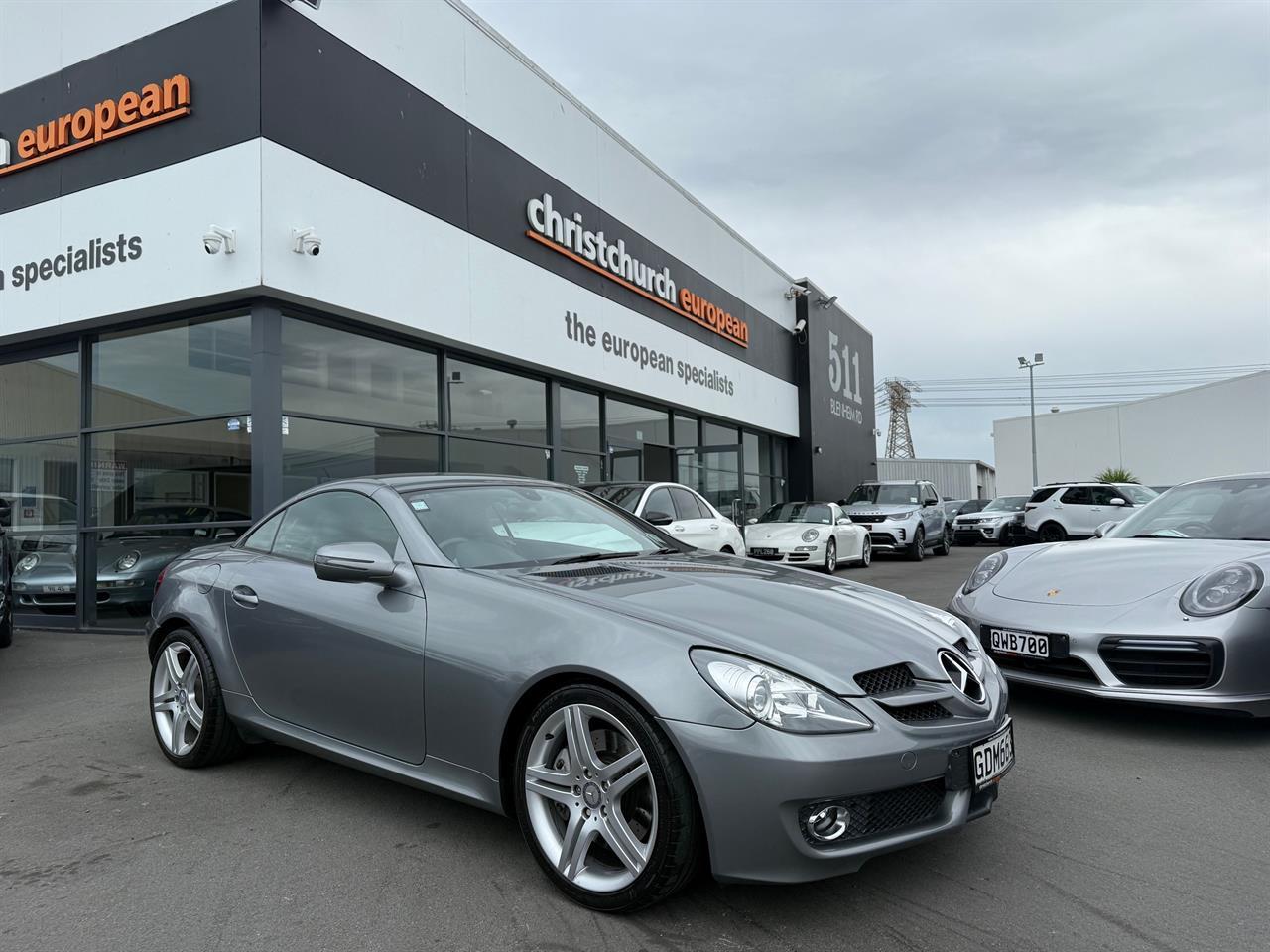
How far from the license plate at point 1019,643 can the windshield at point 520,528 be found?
1897 millimetres

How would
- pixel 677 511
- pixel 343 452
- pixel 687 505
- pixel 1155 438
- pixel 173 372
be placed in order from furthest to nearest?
pixel 1155 438, pixel 687 505, pixel 677 511, pixel 343 452, pixel 173 372

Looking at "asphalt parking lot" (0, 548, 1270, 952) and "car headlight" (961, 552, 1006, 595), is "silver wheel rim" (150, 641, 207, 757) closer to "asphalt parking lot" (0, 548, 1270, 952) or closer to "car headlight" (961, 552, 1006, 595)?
"asphalt parking lot" (0, 548, 1270, 952)

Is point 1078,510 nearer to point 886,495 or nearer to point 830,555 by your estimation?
point 886,495

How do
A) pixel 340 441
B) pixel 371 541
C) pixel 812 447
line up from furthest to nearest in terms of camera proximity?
pixel 812 447, pixel 340 441, pixel 371 541

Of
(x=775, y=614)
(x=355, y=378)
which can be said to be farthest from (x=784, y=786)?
(x=355, y=378)

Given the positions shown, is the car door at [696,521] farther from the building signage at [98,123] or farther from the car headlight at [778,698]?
the car headlight at [778,698]

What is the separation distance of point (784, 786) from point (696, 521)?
9.36m

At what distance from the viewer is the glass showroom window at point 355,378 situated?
8852 mm

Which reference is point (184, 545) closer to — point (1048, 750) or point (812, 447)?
point (1048, 750)

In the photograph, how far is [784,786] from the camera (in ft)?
7.21

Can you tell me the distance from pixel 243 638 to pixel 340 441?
6.11m

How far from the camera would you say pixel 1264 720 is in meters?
4.46

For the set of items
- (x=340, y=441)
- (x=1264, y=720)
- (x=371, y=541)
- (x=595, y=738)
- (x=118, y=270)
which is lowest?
(x=1264, y=720)

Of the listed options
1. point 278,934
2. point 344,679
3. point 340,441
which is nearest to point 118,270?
point 340,441
